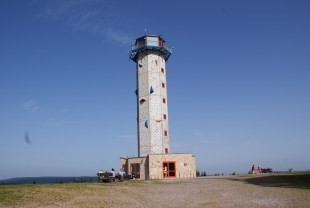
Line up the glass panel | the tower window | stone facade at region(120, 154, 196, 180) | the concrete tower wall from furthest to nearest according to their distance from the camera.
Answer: the glass panel < the tower window < the concrete tower wall < stone facade at region(120, 154, 196, 180)

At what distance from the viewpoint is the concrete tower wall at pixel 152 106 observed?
41.5 metres

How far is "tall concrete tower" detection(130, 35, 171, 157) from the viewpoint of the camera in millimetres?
41594

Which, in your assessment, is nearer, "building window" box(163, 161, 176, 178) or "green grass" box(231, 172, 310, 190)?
"green grass" box(231, 172, 310, 190)

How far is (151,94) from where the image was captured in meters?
42.4

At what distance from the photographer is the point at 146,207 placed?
1545cm

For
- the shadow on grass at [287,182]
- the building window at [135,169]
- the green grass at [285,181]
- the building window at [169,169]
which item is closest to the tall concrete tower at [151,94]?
the building window at [135,169]

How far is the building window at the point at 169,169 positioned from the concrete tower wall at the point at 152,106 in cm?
247

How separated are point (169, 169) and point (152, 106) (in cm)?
840

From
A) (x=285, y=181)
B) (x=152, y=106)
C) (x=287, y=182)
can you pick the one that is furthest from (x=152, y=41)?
(x=287, y=182)

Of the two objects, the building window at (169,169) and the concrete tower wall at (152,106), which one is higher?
the concrete tower wall at (152,106)

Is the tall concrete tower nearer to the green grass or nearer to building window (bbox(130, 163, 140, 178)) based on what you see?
building window (bbox(130, 163, 140, 178))

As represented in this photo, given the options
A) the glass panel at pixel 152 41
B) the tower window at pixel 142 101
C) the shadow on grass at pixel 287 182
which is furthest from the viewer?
the glass panel at pixel 152 41

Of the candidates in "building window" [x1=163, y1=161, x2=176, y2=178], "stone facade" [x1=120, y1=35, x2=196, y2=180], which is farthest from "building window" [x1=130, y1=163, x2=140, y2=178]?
"building window" [x1=163, y1=161, x2=176, y2=178]

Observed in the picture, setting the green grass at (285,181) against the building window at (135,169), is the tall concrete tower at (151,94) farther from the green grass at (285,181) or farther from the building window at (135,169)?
the green grass at (285,181)
